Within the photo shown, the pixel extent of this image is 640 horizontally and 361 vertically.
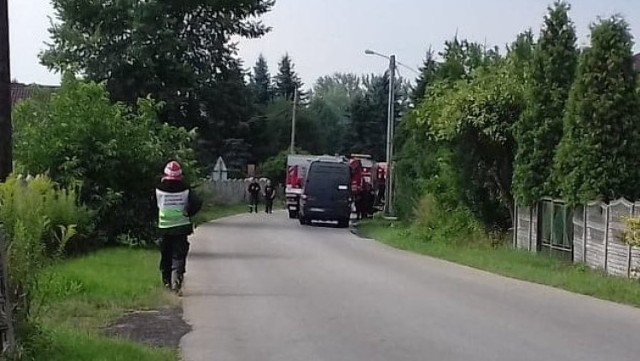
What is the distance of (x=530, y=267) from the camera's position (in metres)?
21.9

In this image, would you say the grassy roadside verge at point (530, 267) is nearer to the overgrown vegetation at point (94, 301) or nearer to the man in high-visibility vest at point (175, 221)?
the man in high-visibility vest at point (175, 221)

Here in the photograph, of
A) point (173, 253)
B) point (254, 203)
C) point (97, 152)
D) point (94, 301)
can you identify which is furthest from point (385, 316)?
point (254, 203)

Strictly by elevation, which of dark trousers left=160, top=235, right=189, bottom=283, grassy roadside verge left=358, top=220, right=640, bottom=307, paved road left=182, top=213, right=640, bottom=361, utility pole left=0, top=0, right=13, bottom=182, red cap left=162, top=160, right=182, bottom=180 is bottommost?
paved road left=182, top=213, right=640, bottom=361

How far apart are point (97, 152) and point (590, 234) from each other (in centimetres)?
1075

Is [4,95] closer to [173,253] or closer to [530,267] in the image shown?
[173,253]

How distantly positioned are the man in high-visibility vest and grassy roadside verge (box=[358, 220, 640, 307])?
6344 millimetres

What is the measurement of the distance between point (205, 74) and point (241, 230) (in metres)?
12.0

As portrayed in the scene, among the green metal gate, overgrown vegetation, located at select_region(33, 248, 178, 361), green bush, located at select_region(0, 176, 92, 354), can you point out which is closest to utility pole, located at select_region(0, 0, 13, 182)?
overgrown vegetation, located at select_region(33, 248, 178, 361)

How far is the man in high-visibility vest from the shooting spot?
1565 cm

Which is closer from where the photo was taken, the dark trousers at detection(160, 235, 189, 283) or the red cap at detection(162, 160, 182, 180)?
the dark trousers at detection(160, 235, 189, 283)

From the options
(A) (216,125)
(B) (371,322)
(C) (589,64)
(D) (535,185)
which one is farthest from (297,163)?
(B) (371,322)

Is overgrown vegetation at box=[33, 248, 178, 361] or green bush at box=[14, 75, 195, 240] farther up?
green bush at box=[14, 75, 195, 240]

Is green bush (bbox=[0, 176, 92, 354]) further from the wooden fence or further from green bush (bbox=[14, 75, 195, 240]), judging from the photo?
green bush (bbox=[14, 75, 195, 240])

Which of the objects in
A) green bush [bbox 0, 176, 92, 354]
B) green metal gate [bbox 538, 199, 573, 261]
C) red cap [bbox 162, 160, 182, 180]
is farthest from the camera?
green metal gate [bbox 538, 199, 573, 261]
